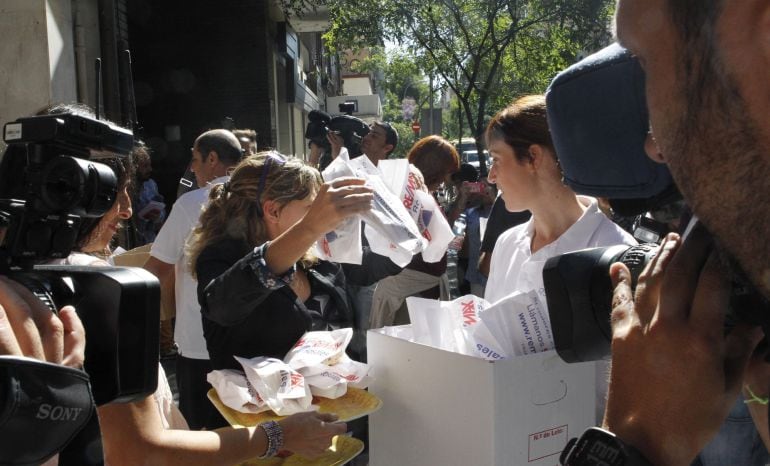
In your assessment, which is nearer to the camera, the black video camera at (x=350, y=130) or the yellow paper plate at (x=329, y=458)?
the yellow paper plate at (x=329, y=458)

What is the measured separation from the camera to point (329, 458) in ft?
7.06

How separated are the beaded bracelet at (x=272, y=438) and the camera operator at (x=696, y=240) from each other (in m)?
1.13

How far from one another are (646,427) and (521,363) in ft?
2.80

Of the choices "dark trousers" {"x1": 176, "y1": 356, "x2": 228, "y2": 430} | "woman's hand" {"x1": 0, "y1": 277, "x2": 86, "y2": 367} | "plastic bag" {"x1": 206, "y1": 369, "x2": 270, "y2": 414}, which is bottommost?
"dark trousers" {"x1": 176, "y1": 356, "x2": 228, "y2": 430}

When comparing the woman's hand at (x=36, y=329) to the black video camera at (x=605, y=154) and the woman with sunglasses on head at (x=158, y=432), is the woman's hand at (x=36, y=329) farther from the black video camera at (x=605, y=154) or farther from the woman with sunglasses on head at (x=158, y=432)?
the black video camera at (x=605, y=154)

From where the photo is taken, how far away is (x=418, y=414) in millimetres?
2133

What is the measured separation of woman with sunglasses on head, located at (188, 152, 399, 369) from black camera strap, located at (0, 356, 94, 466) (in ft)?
3.99

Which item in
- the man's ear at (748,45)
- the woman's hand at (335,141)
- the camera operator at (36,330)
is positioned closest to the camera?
the man's ear at (748,45)

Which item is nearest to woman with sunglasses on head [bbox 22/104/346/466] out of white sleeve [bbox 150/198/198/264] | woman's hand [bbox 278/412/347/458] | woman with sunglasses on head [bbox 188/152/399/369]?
woman's hand [bbox 278/412/347/458]

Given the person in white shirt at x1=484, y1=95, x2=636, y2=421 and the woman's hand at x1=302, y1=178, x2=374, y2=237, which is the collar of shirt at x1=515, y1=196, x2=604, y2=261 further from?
the woman's hand at x1=302, y1=178, x2=374, y2=237

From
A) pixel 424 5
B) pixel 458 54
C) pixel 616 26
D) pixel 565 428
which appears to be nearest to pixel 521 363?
pixel 565 428

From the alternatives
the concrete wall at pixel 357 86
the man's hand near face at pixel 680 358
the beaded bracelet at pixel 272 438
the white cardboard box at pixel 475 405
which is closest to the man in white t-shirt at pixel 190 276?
the beaded bracelet at pixel 272 438

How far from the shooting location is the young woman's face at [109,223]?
6.22 ft

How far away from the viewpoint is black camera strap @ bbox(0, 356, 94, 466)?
927 millimetres
